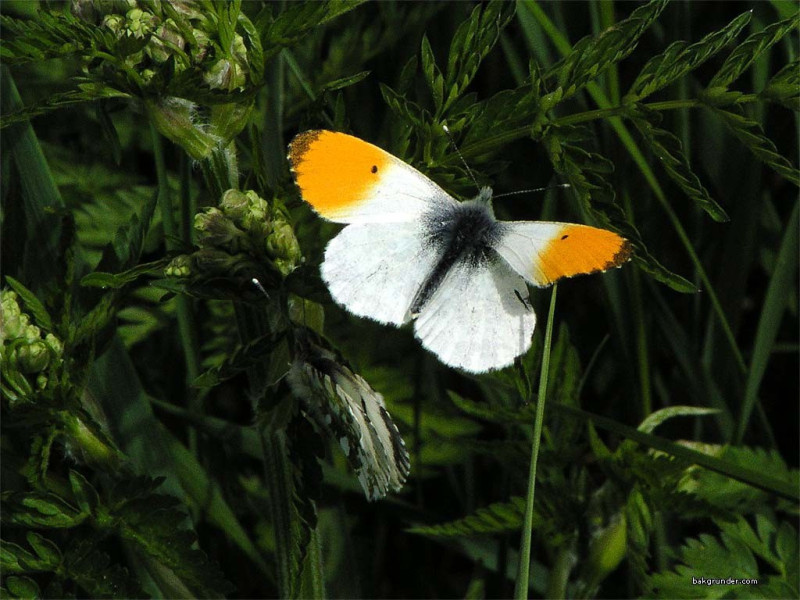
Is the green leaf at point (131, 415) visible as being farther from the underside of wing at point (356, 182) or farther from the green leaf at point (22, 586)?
the underside of wing at point (356, 182)

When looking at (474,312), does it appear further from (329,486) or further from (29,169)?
(29,169)

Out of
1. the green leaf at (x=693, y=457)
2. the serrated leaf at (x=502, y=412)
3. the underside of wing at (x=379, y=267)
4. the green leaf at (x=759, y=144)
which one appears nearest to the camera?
the green leaf at (x=759, y=144)

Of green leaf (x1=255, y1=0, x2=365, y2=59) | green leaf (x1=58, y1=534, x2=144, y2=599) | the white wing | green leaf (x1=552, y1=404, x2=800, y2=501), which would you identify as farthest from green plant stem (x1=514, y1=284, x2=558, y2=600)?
green leaf (x1=58, y1=534, x2=144, y2=599)

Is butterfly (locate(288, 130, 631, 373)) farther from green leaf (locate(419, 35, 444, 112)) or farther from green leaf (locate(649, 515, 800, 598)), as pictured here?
green leaf (locate(649, 515, 800, 598))

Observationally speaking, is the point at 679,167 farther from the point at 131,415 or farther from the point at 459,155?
the point at 131,415

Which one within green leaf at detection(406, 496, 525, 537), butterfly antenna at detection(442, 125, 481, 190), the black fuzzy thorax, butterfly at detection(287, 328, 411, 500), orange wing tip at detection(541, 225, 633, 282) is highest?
butterfly antenna at detection(442, 125, 481, 190)

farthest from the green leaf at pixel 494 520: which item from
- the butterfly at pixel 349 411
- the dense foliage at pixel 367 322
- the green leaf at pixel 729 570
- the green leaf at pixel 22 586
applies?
the green leaf at pixel 22 586
